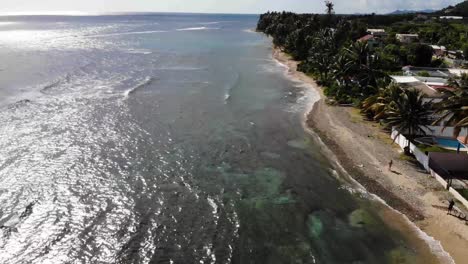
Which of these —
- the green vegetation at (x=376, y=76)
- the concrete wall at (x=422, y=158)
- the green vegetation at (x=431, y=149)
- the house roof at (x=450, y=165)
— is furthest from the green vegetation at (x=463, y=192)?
the green vegetation at (x=431, y=149)

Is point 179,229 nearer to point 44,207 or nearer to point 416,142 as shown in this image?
point 44,207

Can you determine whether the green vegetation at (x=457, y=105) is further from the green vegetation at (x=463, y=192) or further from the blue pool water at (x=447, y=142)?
the blue pool water at (x=447, y=142)

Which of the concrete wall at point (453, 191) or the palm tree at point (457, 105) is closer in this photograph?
the palm tree at point (457, 105)

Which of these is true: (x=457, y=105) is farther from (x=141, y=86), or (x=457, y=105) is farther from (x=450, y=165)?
(x=141, y=86)

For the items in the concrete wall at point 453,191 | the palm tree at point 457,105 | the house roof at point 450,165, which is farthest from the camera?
the house roof at point 450,165

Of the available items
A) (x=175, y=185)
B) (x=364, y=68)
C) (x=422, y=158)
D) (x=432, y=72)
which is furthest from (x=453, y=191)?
(x=432, y=72)
